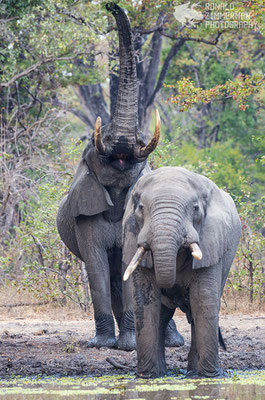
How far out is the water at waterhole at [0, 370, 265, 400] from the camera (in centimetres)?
568

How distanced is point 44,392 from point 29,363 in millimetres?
1416

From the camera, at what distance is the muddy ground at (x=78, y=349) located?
7.24m

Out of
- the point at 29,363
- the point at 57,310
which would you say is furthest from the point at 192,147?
the point at 29,363

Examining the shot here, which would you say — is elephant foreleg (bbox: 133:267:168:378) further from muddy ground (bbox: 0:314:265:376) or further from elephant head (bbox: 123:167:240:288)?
muddy ground (bbox: 0:314:265:376)

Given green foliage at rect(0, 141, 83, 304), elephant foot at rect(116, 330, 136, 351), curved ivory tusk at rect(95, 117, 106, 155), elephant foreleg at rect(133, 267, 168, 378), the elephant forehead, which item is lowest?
green foliage at rect(0, 141, 83, 304)

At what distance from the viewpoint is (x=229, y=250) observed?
6871 millimetres

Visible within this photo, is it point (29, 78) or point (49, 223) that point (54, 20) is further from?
point (49, 223)

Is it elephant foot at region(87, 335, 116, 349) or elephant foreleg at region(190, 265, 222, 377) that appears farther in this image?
elephant foot at region(87, 335, 116, 349)

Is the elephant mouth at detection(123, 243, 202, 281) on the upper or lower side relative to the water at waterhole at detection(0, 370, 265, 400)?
upper

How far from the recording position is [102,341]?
28.1 ft

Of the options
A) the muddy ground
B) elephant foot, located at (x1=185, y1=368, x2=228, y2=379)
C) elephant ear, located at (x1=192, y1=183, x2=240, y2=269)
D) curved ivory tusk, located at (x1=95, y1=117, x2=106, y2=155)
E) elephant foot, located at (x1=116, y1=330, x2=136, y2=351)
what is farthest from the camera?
elephant foot, located at (x1=116, y1=330, x2=136, y2=351)

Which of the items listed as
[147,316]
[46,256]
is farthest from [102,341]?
[46,256]

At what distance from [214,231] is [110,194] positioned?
2558 millimetres

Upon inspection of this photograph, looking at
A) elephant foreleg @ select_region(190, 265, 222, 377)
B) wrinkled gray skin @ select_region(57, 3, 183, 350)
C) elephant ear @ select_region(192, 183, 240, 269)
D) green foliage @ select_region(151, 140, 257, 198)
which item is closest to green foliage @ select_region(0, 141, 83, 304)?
wrinkled gray skin @ select_region(57, 3, 183, 350)
